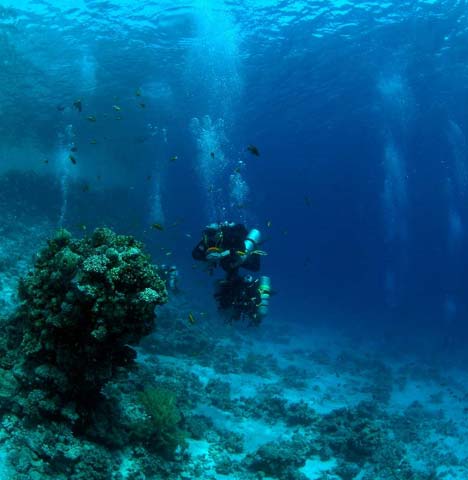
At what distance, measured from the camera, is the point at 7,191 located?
37688mm

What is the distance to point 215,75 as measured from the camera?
104 ft

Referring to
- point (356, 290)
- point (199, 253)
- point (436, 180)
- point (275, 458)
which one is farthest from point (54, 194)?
point (356, 290)

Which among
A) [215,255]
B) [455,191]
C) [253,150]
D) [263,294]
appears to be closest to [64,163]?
[253,150]

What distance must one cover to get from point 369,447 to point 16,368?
8.14m

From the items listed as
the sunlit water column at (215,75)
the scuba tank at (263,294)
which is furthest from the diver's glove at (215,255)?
the sunlit water column at (215,75)

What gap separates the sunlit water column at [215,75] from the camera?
24.5 m

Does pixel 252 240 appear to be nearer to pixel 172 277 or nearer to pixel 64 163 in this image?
pixel 172 277

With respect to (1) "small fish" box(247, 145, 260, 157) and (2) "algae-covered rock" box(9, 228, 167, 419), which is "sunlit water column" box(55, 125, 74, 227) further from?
(2) "algae-covered rock" box(9, 228, 167, 419)

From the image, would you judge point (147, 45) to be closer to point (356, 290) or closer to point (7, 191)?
point (7, 191)

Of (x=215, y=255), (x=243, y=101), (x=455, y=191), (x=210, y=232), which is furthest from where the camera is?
(x=455, y=191)

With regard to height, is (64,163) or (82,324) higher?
(64,163)

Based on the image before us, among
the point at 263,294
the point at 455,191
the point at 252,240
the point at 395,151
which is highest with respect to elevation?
the point at 455,191

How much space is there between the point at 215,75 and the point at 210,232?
24.6 m

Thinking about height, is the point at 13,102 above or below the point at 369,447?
above
